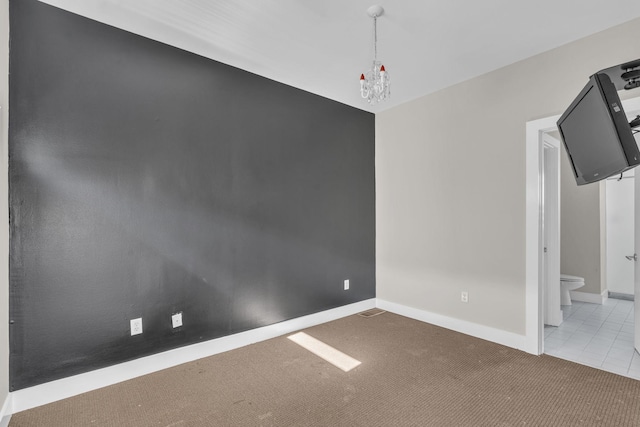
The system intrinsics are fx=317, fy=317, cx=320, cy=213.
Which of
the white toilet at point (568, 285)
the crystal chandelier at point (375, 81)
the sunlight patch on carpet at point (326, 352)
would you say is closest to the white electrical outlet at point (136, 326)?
the sunlight patch on carpet at point (326, 352)

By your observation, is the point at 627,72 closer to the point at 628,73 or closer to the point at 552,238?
the point at 628,73

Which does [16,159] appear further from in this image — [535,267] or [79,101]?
[535,267]

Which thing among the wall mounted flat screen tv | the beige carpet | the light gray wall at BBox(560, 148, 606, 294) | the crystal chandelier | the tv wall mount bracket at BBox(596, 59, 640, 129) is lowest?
the beige carpet

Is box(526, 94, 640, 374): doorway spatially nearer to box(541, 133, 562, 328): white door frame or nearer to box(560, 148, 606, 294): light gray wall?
box(541, 133, 562, 328): white door frame

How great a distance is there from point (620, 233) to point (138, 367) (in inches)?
242

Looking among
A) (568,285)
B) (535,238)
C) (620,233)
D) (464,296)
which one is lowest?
(568,285)

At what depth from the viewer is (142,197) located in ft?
8.00

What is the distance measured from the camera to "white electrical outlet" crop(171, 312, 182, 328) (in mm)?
2547

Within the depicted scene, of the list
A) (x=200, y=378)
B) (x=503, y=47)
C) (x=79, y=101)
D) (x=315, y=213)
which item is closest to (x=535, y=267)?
(x=503, y=47)

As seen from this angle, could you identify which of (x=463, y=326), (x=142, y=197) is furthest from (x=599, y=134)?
(x=142, y=197)

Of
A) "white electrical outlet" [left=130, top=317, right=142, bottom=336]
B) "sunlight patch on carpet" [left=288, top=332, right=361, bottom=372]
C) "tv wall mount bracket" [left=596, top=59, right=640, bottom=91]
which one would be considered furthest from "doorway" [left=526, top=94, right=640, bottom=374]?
"white electrical outlet" [left=130, top=317, right=142, bottom=336]

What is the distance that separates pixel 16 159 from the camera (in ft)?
6.53
